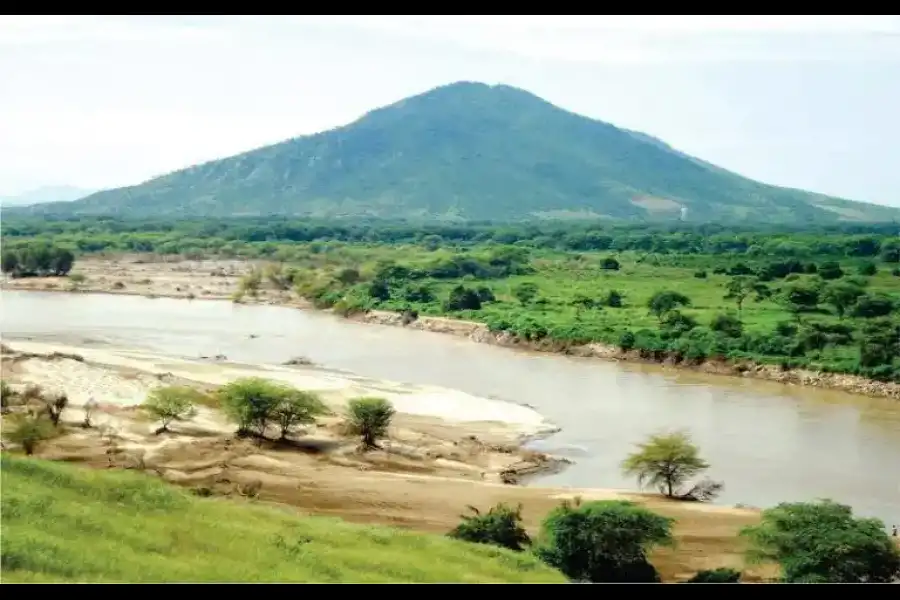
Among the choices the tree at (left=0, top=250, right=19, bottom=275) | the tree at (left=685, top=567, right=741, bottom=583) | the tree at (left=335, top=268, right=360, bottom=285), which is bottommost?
the tree at (left=685, top=567, right=741, bottom=583)

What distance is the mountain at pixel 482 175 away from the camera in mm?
33500

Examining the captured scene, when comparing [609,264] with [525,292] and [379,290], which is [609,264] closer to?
[525,292]

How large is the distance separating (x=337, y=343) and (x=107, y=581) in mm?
9423

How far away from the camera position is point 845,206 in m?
38.3

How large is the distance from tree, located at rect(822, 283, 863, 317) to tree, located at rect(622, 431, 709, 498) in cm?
710

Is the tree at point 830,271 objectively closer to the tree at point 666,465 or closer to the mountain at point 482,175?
the tree at point 666,465

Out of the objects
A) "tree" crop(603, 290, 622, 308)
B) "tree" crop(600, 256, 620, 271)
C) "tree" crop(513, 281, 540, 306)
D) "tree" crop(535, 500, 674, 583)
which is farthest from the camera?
"tree" crop(600, 256, 620, 271)

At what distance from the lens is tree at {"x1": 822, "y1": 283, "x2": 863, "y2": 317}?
1356 cm

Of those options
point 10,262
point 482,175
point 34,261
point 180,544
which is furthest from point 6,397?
point 482,175

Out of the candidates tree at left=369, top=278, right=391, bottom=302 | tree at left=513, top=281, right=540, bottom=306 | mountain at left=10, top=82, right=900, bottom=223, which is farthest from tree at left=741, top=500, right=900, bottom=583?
mountain at left=10, top=82, right=900, bottom=223

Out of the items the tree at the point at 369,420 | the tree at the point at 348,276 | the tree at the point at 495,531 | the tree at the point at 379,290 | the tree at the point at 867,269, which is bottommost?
the tree at the point at 495,531

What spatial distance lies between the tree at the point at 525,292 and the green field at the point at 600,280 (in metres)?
0.02

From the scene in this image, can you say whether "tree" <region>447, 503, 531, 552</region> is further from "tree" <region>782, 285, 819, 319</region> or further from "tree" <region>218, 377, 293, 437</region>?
"tree" <region>782, 285, 819, 319</region>

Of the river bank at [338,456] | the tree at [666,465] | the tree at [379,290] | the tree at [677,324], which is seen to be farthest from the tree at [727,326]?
the tree at [666,465]
